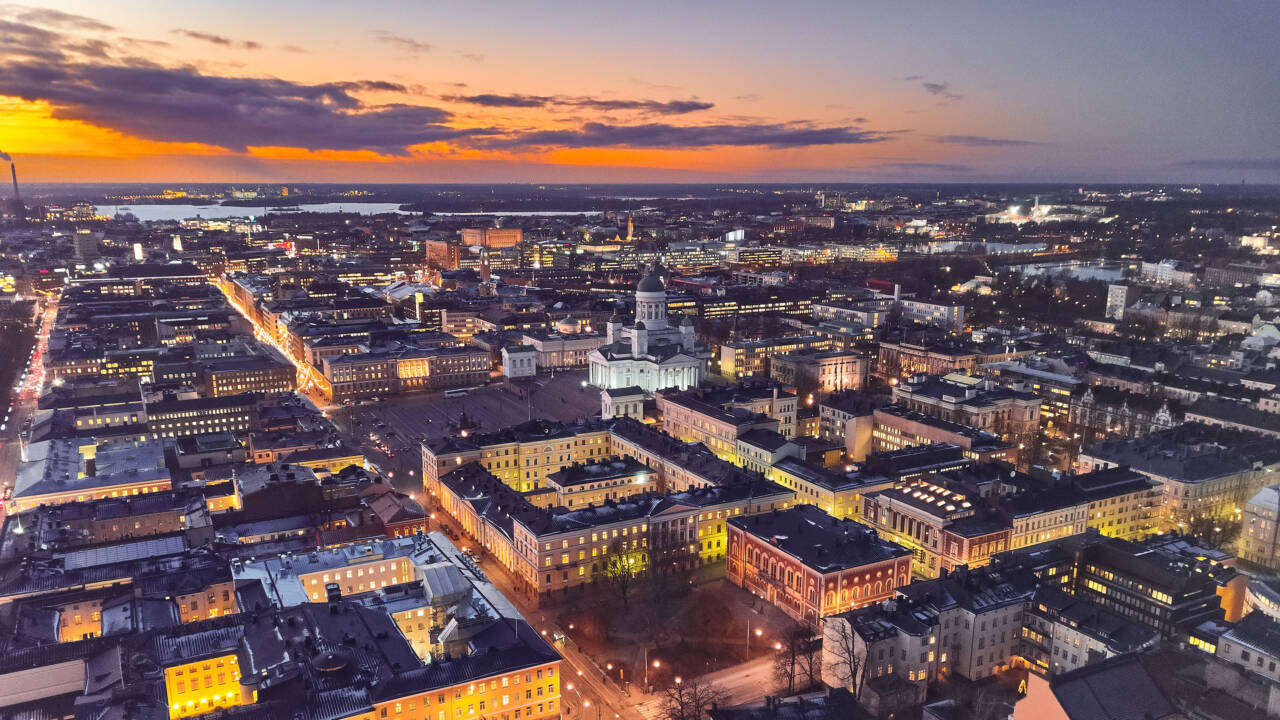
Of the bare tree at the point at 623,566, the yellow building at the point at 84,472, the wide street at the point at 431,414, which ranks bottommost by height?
the wide street at the point at 431,414

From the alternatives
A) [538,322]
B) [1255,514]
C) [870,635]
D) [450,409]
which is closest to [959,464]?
[1255,514]

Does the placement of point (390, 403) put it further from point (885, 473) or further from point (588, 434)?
point (885, 473)

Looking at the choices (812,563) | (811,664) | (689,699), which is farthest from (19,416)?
(811,664)

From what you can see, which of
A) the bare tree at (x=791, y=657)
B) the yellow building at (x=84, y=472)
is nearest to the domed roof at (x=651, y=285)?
the yellow building at (x=84, y=472)

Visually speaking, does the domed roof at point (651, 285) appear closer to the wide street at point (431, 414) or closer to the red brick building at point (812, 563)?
the wide street at point (431, 414)

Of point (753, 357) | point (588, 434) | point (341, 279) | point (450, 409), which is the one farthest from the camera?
point (341, 279)

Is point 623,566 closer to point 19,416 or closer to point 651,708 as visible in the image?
point 651,708
